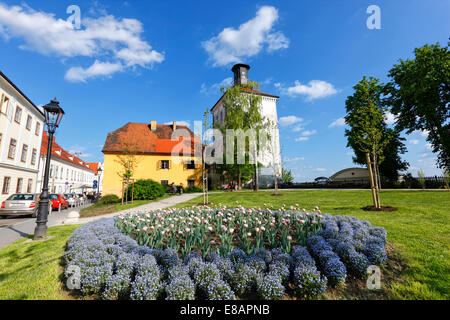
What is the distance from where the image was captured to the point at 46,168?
6.50m

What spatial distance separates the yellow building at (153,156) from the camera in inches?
1103

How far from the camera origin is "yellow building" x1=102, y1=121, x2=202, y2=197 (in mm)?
28016

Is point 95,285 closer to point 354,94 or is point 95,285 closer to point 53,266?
point 53,266

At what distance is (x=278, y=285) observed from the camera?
9.14 ft

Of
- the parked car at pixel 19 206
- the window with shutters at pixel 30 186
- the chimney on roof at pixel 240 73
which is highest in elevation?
the chimney on roof at pixel 240 73

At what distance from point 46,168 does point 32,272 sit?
395 cm

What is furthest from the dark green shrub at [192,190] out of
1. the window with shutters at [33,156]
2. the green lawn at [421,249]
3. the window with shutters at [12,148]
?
the green lawn at [421,249]

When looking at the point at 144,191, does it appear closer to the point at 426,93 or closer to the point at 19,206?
the point at 19,206

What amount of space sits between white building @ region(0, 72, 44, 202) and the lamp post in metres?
16.6

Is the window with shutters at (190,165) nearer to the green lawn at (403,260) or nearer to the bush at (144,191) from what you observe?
the bush at (144,191)

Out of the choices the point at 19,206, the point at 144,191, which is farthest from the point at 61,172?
the point at 19,206

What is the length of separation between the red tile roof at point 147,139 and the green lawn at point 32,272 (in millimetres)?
24097

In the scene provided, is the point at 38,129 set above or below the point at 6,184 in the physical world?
above
